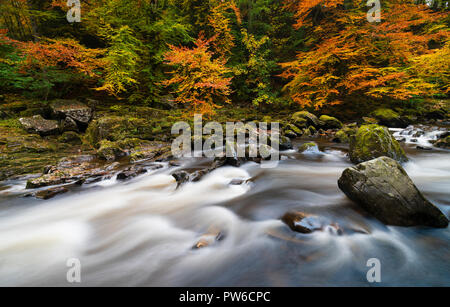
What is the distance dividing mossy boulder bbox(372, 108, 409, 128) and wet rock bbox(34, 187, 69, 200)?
14103mm

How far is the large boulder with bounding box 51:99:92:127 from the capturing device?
25.2 ft

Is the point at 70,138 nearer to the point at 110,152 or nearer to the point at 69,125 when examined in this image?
the point at 69,125

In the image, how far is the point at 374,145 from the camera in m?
4.70

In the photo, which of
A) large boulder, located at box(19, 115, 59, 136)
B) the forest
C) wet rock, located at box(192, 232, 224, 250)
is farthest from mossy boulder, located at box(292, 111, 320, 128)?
large boulder, located at box(19, 115, 59, 136)

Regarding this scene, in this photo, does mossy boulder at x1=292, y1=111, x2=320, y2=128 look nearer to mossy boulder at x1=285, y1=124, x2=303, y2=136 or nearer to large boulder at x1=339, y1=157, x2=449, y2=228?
mossy boulder at x1=285, y1=124, x2=303, y2=136

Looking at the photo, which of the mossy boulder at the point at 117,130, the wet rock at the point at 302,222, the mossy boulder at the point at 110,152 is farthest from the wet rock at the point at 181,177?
the mossy boulder at the point at 117,130

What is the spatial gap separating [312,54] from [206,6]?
299 inches

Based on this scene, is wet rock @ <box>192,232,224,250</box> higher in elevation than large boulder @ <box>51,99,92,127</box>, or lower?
lower

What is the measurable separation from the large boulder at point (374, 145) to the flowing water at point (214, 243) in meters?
0.77

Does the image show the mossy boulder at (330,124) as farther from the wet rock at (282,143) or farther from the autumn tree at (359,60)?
the wet rock at (282,143)

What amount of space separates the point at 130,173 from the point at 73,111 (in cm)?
542

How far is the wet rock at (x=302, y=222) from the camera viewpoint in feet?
7.87

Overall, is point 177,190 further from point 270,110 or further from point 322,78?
point 270,110
